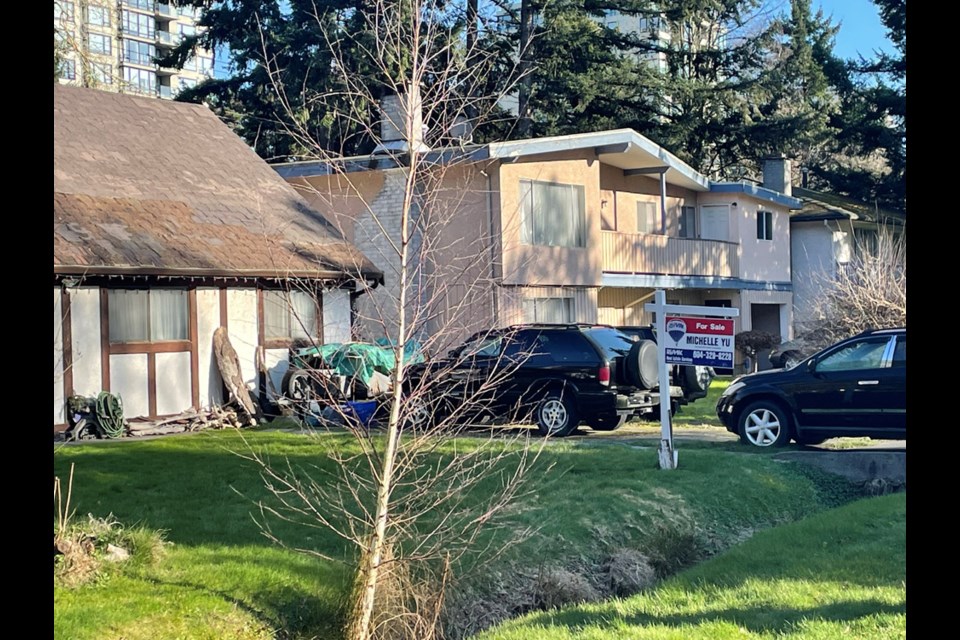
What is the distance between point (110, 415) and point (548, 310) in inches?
462

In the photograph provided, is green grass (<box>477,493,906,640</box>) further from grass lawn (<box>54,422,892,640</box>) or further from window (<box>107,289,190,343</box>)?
window (<box>107,289,190,343</box>)

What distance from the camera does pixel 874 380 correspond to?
14414 millimetres

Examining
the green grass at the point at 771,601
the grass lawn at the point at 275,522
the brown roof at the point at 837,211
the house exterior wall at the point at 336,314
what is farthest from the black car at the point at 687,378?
the brown roof at the point at 837,211

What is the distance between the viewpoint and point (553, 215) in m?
25.7

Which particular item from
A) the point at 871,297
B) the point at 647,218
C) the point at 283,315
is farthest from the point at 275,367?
the point at 647,218

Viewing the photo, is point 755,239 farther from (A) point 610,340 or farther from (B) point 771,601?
(B) point 771,601

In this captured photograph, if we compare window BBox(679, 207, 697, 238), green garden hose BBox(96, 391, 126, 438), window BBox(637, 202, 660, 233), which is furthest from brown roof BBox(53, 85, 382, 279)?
window BBox(679, 207, 697, 238)

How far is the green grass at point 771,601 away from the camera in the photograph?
7.71 m

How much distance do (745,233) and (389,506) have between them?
28.4m

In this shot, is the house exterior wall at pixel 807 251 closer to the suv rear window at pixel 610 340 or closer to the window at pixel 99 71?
the suv rear window at pixel 610 340

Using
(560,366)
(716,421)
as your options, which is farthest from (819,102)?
(560,366)

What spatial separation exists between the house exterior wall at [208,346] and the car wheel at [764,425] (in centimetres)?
922
